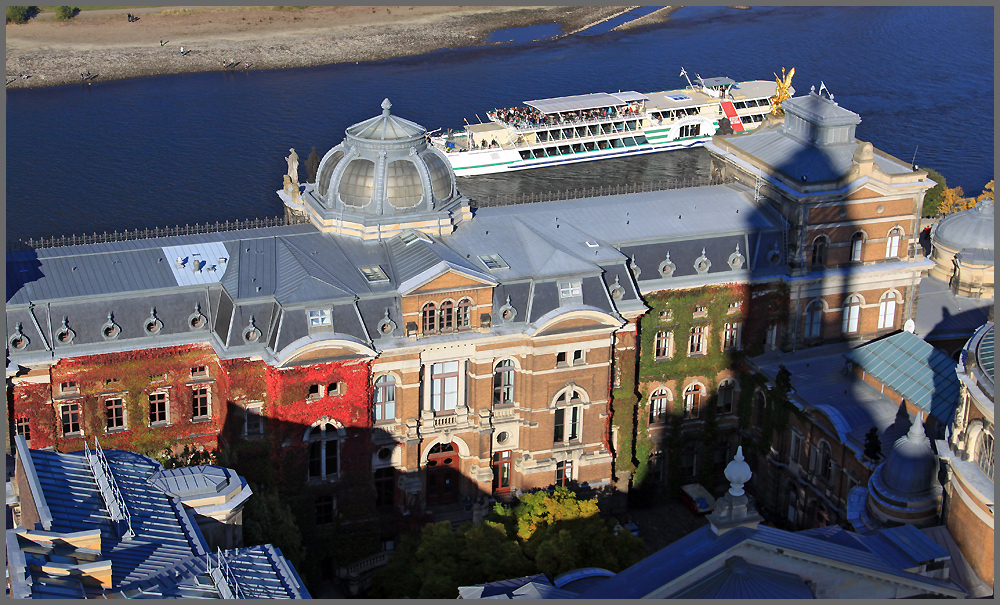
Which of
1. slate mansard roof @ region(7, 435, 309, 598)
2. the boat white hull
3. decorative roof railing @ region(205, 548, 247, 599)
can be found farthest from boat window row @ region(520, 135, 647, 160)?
decorative roof railing @ region(205, 548, 247, 599)

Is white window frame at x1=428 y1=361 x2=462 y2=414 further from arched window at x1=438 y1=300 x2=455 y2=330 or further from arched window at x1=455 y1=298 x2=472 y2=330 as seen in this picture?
arched window at x1=455 y1=298 x2=472 y2=330

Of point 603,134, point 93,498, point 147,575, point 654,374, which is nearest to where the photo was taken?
point 147,575

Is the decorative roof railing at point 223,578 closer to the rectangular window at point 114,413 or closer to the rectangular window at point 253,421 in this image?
the rectangular window at point 253,421

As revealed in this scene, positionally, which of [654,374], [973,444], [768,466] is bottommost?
[768,466]

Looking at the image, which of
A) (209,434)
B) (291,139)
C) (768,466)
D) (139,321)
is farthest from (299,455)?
(291,139)

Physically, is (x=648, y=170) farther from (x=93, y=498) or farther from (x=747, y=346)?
(x=93, y=498)

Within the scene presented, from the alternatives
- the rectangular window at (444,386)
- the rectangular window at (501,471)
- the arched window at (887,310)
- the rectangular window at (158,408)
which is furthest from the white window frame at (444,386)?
the arched window at (887,310)

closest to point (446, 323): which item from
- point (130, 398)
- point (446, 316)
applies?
point (446, 316)
